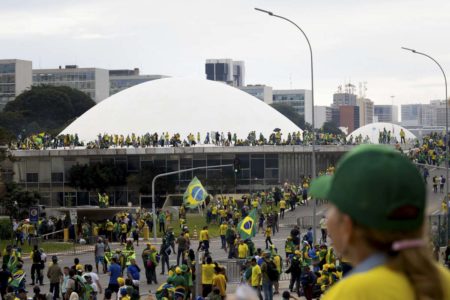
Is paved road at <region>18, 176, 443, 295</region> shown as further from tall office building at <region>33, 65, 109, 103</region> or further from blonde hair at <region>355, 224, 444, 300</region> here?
tall office building at <region>33, 65, 109, 103</region>

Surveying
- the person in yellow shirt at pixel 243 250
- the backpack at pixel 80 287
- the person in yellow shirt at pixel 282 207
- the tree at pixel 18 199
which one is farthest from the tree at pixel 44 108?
the backpack at pixel 80 287

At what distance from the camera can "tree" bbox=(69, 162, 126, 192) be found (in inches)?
3174

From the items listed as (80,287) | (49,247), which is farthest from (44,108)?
(80,287)

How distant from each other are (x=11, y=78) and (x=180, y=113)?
8720 cm

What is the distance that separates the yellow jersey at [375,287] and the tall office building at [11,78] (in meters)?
176

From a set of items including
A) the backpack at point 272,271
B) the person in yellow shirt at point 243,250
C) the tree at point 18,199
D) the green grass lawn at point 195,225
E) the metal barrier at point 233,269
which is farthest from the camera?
the tree at point 18,199

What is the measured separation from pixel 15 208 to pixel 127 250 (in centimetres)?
2453

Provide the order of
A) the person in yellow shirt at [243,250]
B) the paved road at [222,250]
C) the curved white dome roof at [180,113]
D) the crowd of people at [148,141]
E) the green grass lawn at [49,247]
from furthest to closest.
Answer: the curved white dome roof at [180,113] → the crowd of people at [148,141] → the green grass lawn at [49,247] → the paved road at [222,250] → the person in yellow shirt at [243,250]

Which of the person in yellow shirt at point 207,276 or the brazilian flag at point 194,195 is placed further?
the brazilian flag at point 194,195

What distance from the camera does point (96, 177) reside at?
80.8 meters

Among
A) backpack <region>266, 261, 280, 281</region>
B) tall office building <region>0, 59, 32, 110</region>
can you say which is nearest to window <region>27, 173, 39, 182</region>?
backpack <region>266, 261, 280, 281</region>

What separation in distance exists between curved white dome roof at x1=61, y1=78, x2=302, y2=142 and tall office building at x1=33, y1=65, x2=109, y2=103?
92.6 metres

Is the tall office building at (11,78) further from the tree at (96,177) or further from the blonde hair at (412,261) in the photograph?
the blonde hair at (412,261)

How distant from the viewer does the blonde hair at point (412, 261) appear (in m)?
2.61
